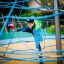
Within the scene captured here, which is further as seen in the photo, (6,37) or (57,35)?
(6,37)

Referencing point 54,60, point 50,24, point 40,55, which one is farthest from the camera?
point 50,24

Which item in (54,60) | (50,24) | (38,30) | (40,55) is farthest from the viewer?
(50,24)

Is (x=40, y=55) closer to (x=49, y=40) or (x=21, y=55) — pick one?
(x=21, y=55)

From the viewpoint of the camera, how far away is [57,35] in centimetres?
315

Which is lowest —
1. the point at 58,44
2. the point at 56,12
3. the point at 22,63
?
the point at 22,63

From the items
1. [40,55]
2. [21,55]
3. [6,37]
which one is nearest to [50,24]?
[6,37]

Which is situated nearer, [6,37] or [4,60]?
[4,60]

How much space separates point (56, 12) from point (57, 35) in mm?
312

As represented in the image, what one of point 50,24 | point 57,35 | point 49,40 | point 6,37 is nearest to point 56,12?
point 57,35

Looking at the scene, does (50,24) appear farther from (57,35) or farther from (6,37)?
(57,35)

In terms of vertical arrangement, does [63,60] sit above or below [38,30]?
below

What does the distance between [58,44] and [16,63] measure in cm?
67

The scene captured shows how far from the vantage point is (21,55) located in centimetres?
384

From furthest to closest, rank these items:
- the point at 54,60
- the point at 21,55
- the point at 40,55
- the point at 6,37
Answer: the point at 6,37, the point at 21,55, the point at 40,55, the point at 54,60
